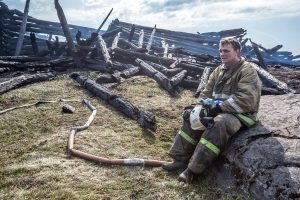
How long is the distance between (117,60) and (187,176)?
451 inches

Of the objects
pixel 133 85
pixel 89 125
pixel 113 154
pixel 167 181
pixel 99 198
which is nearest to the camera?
pixel 99 198

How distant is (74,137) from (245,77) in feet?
12.5

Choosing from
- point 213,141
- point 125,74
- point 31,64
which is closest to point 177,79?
point 125,74

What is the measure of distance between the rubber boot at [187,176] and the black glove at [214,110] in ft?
3.53

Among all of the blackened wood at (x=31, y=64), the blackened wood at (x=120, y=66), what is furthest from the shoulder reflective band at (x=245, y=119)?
the blackened wood at (x=31, y=64)

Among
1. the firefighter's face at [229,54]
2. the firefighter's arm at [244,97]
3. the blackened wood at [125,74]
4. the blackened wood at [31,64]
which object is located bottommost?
the blackened wood at [31,64]

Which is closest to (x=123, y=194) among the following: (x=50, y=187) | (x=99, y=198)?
(x=99, y=198)

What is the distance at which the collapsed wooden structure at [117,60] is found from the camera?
10297mm

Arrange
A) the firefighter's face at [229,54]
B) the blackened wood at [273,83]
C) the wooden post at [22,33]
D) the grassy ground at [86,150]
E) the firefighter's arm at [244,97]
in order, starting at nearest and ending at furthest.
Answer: the grassy ground at [86,150], the firefighter's arm at [244,97], the firefighter's face at [229,54], the blackened wood at [273,83], the wooden post at [22,33]

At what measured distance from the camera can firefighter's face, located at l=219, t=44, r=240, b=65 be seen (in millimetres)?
5242

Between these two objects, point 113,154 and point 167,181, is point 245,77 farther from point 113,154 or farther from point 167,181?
point 113,154

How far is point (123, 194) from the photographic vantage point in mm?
4457

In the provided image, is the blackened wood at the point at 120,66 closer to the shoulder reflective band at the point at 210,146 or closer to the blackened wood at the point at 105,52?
the blackened wood at the point at 105,52

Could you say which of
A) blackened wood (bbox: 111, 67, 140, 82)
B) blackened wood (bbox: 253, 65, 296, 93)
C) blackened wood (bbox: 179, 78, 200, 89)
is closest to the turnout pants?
blackened wood (bbox: 253, 65, 296, 93)
